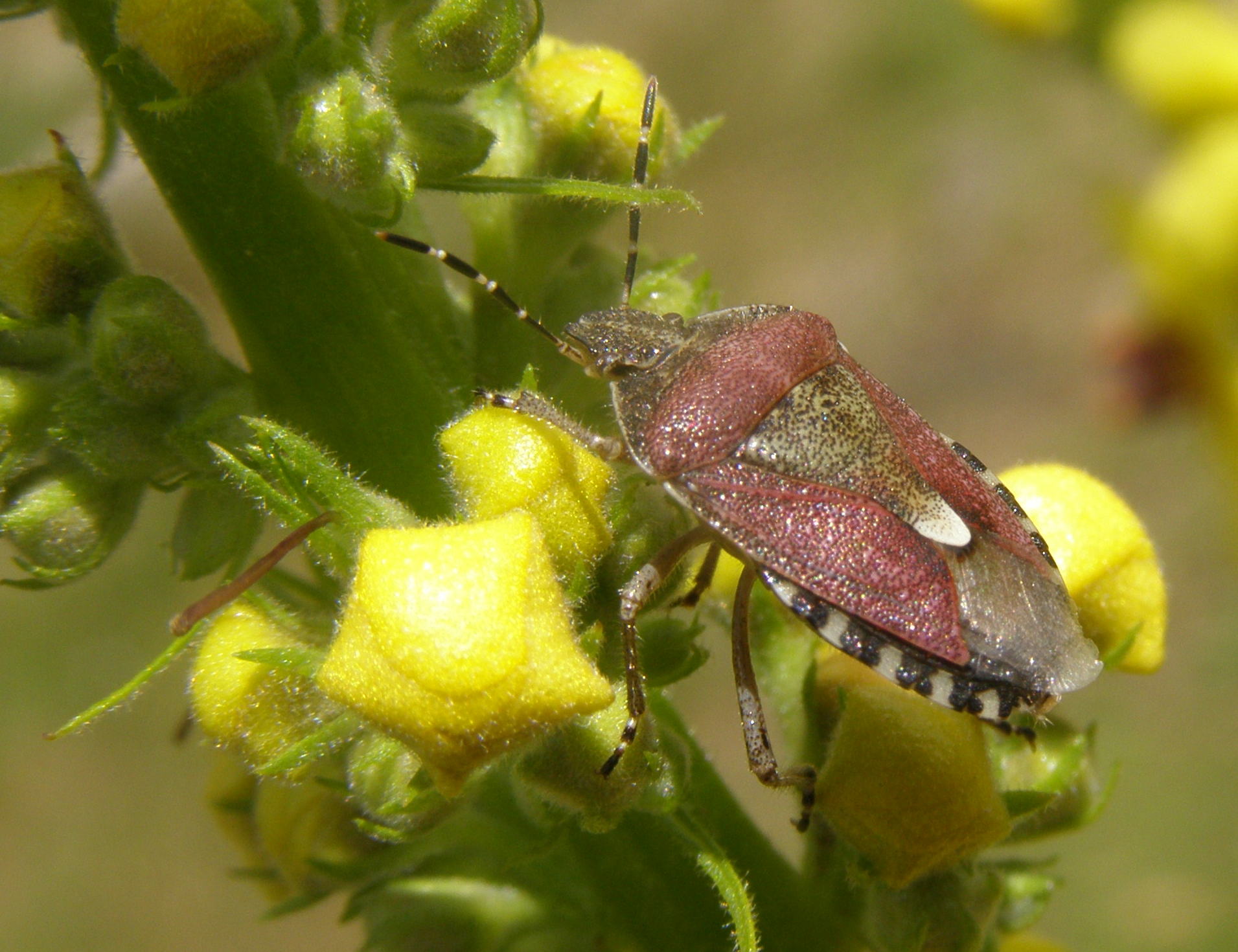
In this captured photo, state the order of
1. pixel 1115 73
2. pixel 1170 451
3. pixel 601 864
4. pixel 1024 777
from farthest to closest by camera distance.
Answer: pixel 1170 451
pixel 1115 73
pixel 1024 777
pixel 601 864

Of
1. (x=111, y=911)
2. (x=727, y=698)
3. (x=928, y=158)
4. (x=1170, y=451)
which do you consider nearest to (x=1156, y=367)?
(x=1170, y=451)

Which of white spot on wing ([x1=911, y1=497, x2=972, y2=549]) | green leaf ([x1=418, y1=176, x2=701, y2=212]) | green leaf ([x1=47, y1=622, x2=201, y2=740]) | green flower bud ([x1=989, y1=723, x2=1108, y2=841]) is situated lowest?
green flower bud ([x1=989, y1=723, x2=1108, y2=841])

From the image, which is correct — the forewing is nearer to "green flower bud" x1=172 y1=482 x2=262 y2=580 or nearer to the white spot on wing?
the white spot on wing

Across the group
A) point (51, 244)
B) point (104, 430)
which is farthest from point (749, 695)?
point (51, 244)

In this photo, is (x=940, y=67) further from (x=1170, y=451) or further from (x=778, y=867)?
(x=778, y=867)

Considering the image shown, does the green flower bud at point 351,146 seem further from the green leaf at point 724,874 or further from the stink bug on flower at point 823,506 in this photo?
the green leaf at point 724,874

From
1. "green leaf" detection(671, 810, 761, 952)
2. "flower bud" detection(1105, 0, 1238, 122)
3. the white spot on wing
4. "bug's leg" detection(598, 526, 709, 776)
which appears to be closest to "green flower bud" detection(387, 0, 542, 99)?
"bug's leg" detection(598, 526, 709, 776)

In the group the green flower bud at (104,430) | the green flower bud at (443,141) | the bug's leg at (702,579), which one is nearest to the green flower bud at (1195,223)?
the bug's leg at (702,579)
